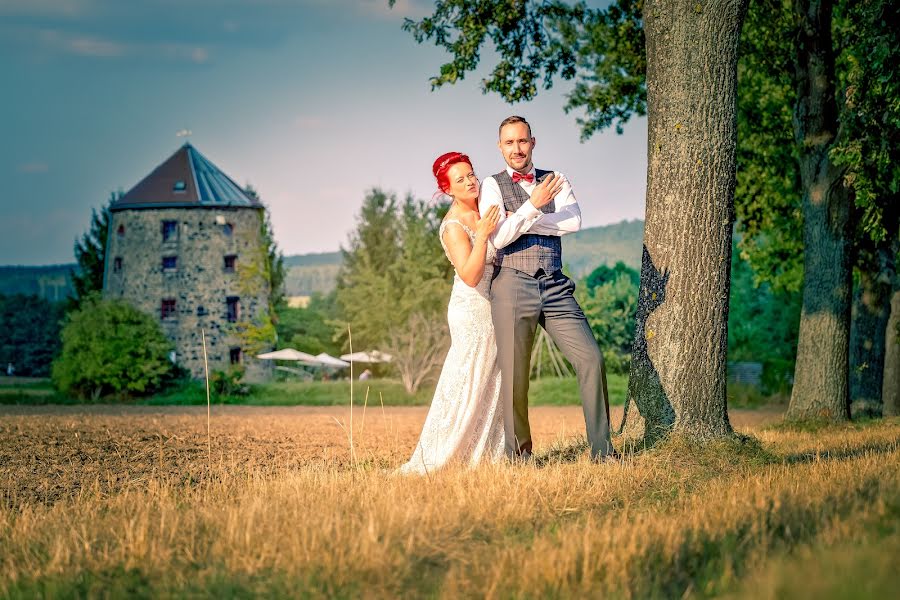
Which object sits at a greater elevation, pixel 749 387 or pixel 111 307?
pixel 111 307

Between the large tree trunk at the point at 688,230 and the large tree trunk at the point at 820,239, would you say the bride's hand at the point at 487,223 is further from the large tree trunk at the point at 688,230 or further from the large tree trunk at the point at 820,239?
the large tree trunk at the point at 820,239

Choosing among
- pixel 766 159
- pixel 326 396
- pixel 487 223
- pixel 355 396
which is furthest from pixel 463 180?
pixel 326 396

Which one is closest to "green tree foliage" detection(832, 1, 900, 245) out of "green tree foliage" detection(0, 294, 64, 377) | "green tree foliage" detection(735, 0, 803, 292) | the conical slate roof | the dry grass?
"green tree foliage" detection(735, 0, 803, 292)

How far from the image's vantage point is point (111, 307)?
30.7 m

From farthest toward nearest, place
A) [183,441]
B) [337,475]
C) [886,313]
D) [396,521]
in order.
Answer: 1. [886,313]
2. [183,441]
3. [337,475]
4. [396,521]

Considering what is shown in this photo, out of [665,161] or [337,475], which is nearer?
[337,475]

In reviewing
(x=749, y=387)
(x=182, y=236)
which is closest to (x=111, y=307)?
(x=182, y=236)

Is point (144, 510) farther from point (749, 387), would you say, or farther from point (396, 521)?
point (749, 387)

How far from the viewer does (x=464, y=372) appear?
7176mm

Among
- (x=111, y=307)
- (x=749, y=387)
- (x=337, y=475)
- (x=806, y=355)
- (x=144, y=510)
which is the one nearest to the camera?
(x=144, y=510)

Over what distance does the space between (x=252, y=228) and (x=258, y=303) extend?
3.46 metres

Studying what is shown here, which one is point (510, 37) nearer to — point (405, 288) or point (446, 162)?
point (446, 162)

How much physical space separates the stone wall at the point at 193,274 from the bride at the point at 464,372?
1413 inches

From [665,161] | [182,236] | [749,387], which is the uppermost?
[182,236]
